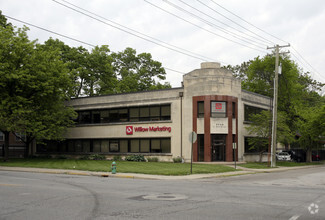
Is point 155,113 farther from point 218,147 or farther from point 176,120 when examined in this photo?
point 218,147

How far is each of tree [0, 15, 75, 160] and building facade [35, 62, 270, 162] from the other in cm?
629

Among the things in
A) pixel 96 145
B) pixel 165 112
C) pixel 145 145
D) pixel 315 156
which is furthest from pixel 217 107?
pixel 315 156

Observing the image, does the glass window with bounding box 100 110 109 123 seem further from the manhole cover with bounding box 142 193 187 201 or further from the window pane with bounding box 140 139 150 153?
the manhole cover with bounding box 142 193 187 201

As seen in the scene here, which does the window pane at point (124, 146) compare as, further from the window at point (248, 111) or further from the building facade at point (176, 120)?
the window at point (248, 111)

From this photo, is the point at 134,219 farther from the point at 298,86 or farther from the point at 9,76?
the point at 298,86

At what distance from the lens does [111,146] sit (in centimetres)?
4184

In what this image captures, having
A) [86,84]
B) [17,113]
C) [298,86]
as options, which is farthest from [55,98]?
[298,86]

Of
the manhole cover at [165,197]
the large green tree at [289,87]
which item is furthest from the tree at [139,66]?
the manhole cover at [165,197]

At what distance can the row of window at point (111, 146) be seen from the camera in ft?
125

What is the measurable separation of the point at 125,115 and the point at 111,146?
173 inches

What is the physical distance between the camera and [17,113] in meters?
33.6

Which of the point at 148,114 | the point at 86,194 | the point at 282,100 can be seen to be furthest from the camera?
the point at 282,100

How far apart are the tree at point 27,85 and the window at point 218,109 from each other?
52.7ft

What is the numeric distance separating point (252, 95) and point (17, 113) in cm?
2649
